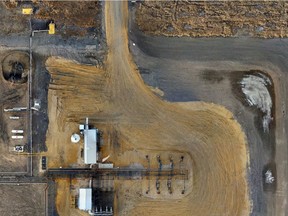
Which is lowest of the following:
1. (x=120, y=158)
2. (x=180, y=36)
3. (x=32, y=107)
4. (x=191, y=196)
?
(x=191, y=196)

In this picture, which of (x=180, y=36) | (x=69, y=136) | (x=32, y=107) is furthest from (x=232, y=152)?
(x=32, y=107)

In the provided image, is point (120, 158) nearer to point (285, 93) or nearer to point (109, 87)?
point (109, 87)

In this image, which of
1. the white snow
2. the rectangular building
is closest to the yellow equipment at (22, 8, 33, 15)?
the rectangular building

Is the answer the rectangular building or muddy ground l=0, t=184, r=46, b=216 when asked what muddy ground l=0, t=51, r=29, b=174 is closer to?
muddy ground l=0, t=184, r=46, b=216

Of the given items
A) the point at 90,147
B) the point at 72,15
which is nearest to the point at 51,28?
the point at 72,15

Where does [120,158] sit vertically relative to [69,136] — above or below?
below

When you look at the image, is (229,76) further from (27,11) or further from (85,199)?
(27,11)

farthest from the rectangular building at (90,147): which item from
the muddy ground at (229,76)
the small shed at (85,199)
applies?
the muddy ground at (229,76)
